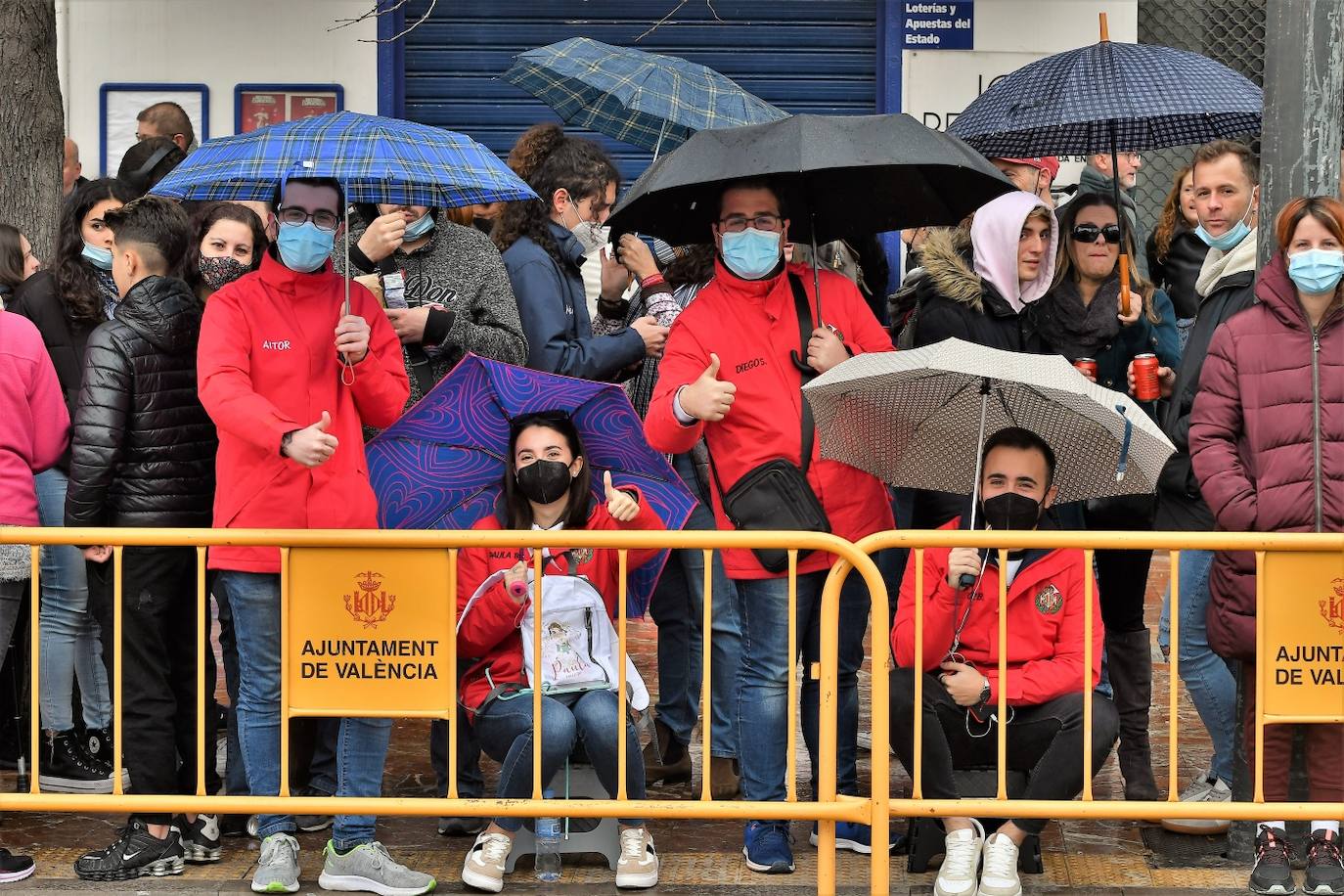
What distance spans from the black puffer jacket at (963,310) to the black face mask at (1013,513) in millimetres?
857

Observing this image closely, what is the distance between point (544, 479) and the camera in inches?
228

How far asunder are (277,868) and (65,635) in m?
1.56

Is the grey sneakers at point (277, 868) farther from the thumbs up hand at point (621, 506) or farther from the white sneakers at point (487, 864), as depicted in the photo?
the thumbs up hand at point (621, 506)

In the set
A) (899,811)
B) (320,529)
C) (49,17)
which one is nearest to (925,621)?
(899,811)

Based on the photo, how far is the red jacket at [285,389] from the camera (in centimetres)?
552

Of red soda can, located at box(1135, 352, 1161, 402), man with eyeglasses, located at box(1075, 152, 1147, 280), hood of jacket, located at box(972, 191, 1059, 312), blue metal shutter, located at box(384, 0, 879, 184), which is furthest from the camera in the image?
blue metal shutter, located at box(384, 0, 879, 184)

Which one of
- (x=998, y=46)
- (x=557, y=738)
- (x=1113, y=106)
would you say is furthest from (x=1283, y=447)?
(x=998, y=46)

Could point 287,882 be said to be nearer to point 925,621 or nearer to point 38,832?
point 38,832

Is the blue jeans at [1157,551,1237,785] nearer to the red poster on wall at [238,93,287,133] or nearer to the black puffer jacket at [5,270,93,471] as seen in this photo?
the black puffer jacket at [5,270,93,471]

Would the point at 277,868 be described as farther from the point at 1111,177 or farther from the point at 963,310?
the point at 1111,177

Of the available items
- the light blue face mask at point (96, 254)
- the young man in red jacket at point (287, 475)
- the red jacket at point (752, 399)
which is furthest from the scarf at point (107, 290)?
the red jacket at point (752, 399)

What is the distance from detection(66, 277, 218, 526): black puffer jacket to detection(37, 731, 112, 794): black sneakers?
1314mm

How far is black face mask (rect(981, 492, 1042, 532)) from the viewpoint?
221 inches

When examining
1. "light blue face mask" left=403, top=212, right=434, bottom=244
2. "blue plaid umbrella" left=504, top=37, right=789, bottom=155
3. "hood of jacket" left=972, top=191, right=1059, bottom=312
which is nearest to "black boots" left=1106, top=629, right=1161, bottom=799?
"hood of jacket" left=972, top=191, right=1059, bottom=312
